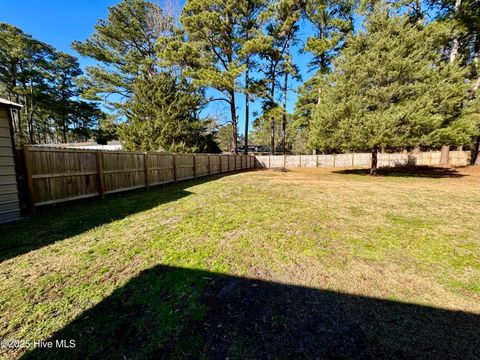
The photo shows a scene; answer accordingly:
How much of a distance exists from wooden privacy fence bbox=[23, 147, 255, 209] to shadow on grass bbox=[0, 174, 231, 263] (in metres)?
0.36

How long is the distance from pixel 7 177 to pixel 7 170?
144 millimetres

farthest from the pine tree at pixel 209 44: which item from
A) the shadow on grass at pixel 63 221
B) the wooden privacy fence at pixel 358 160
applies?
the shadow on grass at pixel 63 221

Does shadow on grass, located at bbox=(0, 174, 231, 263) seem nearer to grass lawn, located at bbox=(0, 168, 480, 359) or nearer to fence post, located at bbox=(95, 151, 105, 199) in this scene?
grass lawn, located at bbox=(0, 168, 480, 359)

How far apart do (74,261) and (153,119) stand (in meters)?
14.4

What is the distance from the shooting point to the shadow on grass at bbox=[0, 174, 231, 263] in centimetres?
329

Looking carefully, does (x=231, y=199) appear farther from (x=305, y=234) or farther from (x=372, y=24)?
(x=372, y=24)

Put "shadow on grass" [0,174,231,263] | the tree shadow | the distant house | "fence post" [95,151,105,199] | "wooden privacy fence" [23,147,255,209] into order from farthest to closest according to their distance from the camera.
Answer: "fence post" [95,151,105,199] → "wooden privacy fence" [23,147,255,209] → the distant house → "shadow on grass" [0,174,231,263] → the tree shadow

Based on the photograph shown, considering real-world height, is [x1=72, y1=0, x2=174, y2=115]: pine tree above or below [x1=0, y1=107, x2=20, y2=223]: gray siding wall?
above

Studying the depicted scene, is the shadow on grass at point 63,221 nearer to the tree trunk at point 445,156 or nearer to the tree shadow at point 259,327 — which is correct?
the tree shadow at point 259,327

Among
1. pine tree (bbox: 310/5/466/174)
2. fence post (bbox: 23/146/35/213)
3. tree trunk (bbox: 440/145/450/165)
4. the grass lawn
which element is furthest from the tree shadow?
tree trunk (bbox: 440/145/450/165)

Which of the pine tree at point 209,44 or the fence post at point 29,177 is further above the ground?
the pine tree at point 209,44

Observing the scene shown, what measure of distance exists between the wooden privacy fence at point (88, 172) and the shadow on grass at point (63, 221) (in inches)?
14.4

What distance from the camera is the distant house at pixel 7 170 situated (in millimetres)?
4180

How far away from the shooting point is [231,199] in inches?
250
